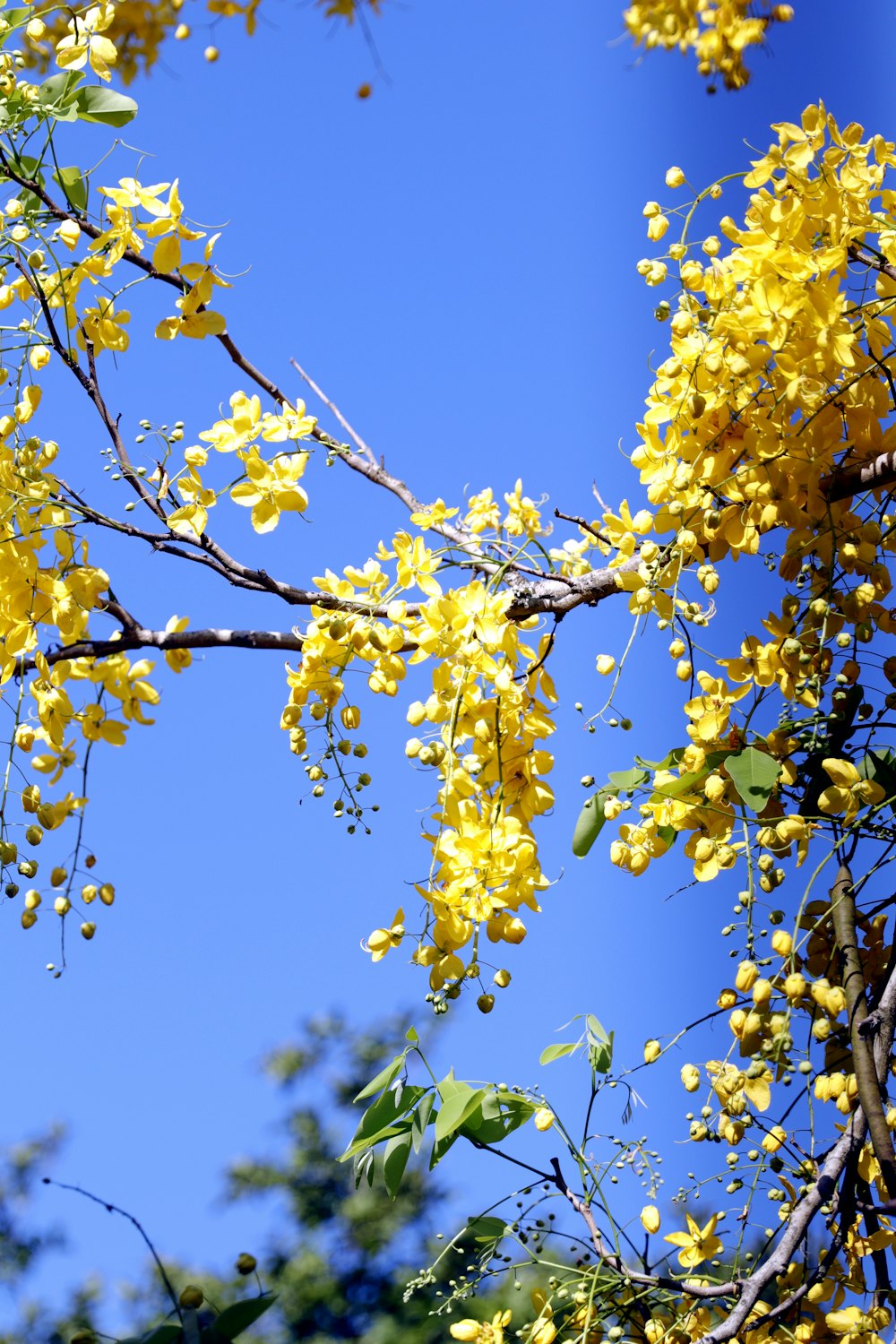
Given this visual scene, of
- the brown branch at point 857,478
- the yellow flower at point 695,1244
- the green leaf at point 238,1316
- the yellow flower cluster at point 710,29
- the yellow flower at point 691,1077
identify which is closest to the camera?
the green leaf at point 238,1316

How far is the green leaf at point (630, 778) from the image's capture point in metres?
1.13

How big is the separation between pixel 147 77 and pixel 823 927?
277 centimetres

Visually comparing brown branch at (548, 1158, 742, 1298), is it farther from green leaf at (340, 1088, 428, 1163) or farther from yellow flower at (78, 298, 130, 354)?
yellow flower at (78, 298, 130, 354)

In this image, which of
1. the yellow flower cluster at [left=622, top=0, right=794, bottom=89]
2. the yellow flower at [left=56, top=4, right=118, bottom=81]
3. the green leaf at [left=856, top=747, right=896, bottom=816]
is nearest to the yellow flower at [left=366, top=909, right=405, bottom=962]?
the green leaf at [left=856, top=747, right=896, bottom=816]

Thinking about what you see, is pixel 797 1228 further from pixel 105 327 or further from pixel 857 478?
pixel 105 327

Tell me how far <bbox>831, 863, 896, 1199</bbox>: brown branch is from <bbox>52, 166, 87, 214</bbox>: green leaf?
105 centimetres

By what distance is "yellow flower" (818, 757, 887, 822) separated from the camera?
38.3 inches

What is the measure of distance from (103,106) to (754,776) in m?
0.95

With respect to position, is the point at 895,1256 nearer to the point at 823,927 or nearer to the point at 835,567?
the point at 823,927

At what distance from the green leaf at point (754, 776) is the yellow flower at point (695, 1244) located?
1.57ft

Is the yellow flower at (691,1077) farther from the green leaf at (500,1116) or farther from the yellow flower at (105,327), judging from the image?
the yellow flower at (105,327)

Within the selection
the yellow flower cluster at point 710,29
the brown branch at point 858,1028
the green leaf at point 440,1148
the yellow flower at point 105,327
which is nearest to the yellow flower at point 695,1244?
the green leaf at point 440,1148

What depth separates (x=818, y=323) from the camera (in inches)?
40.9

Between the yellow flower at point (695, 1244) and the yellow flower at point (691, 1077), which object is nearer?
the yellow flower at point (691, 1077)
